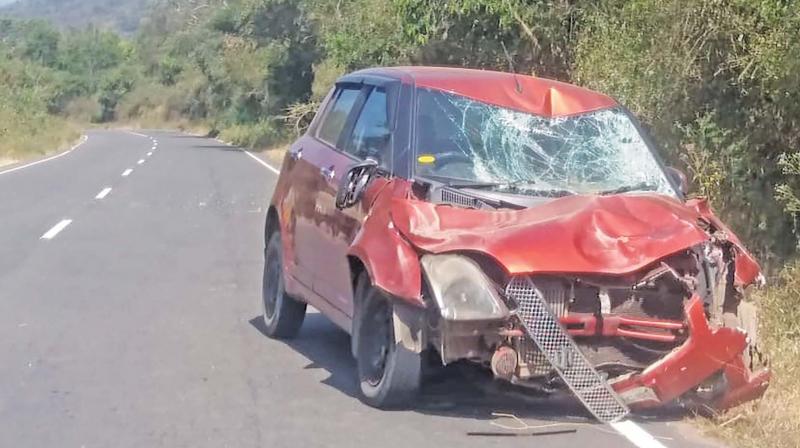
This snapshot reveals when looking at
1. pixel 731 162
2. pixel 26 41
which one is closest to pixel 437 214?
pixel 731 162

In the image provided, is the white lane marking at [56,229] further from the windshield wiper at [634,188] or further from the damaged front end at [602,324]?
the damaged front end at [602,324]

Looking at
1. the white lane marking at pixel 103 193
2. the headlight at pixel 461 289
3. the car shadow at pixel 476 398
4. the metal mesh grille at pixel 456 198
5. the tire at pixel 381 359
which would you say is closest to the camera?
the headlight at pixel 461 289

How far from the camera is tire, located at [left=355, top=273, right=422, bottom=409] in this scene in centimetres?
657

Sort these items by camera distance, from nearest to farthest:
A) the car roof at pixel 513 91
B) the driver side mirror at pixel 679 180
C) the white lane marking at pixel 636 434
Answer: the white lane marking at pixel 636 434, the driver side mirror at pixel 679 180, the car roof at pixel 513 91

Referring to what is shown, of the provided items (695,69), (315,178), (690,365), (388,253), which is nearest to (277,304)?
(315,178)

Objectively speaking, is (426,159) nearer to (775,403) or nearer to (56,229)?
(775,403)

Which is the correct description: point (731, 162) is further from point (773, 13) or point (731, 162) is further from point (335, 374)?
point (335, 374)

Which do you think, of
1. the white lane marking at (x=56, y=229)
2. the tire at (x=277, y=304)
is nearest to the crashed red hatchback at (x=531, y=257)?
the tire at (x=277, y=304)

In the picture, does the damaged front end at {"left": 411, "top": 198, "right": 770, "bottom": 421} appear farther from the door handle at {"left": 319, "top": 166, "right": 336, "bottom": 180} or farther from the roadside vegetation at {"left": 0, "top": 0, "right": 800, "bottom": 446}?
the door handle at {"left": 319, "top": 166, "right": 336, "bottom": 180}

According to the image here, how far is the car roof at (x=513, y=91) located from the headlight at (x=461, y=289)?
161 cm

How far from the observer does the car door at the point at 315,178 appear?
26.1 ft

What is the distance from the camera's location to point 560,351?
614cm

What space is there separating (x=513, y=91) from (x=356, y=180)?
1144 millimetres

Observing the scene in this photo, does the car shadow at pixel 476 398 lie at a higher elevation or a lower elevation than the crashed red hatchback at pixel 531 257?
lower
